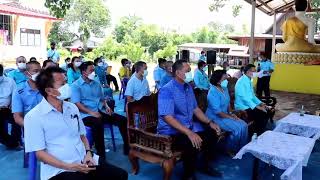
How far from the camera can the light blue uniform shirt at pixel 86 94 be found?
4.87 metres

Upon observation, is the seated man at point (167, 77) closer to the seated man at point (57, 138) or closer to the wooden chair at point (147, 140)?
the wooden chair at point (147, 140)

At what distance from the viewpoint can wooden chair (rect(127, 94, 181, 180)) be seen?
3955 millimetres

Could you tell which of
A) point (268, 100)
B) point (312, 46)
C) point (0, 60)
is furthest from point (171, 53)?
point (268, 100)

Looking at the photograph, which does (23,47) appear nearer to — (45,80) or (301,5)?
(301,5)

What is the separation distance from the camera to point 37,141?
9.22 feet

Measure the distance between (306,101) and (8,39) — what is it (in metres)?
15.8

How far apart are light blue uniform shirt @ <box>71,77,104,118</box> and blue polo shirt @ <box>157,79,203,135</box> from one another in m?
1.25

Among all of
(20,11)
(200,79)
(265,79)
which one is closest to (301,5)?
(265,79)

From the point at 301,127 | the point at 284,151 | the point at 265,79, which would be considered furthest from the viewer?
the point at 265,79

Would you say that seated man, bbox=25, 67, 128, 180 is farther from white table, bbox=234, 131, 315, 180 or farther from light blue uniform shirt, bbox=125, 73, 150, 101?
light blue uniform shirt, bbox=125, 73, 150, 101

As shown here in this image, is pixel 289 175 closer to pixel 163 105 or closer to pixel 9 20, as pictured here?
pixel 163 105

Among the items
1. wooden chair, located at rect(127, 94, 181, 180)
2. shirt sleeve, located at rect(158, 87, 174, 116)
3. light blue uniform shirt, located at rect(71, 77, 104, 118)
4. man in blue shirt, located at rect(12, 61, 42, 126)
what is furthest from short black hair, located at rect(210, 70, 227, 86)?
man in blue shirt, located at rect(12, 61, 42, 126)

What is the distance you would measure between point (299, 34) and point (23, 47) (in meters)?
14.7

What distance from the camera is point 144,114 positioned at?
475cm
